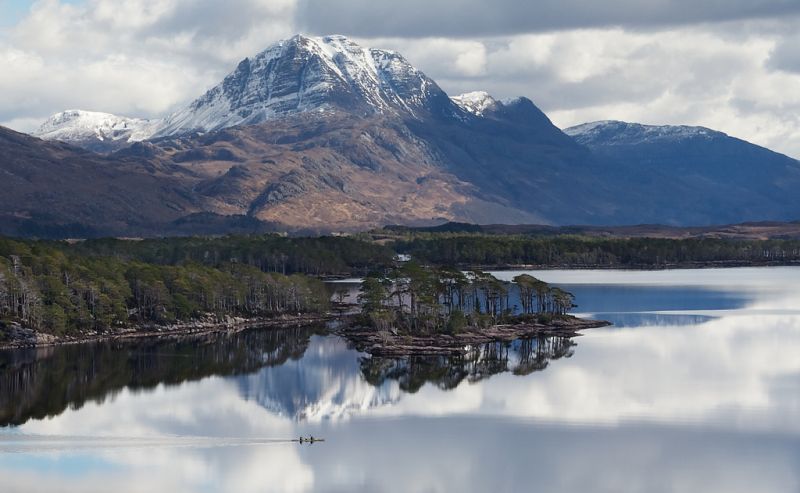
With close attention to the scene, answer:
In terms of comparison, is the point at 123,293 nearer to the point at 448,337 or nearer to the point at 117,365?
the point at 117,365

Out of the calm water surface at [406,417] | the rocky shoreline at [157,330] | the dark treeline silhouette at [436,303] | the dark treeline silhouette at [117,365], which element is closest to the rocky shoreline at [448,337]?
the dark treeline silhouette at [436,303]

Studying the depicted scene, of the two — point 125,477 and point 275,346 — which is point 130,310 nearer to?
point 275,346

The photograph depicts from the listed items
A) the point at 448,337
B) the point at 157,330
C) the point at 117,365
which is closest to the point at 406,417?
the point at 117,365

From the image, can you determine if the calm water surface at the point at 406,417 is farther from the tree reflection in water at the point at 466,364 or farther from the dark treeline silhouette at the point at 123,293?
the dark treeline silhouette at the point at 123,293

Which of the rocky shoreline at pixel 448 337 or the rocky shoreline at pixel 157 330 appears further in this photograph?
the rocky shoreline at pixel 157 330

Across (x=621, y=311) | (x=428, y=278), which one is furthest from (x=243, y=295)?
(x=621, y=311)
